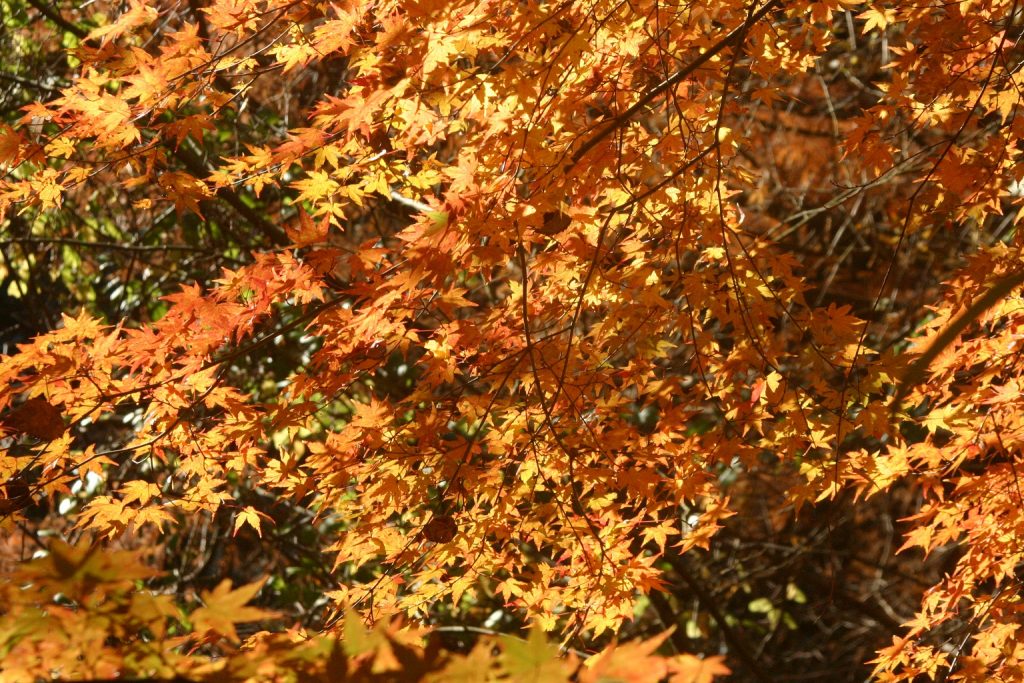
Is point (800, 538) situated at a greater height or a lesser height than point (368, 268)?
lesser

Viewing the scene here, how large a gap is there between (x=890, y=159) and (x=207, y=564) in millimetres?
4445


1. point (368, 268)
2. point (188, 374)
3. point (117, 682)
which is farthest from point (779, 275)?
point (117, 682)

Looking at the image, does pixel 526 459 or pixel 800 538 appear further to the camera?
pixel 800 538

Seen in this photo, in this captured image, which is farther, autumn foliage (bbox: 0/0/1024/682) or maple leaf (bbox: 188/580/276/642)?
autumn foliage (bbox: 0/0/1024/682)

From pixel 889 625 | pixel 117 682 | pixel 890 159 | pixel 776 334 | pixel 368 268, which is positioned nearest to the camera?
pixel 117 682

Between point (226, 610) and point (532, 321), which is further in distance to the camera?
point (532, 321)

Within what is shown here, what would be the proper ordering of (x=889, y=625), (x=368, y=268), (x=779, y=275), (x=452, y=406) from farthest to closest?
→ 1. (x=889, y=625)
2. (x=779, y=275)
3. (x=452, y=406)
4. (x=368, y=268)

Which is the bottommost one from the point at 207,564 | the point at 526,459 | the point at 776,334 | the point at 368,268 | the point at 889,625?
the point at 889,625

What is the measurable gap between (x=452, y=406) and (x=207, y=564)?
3.41 meters

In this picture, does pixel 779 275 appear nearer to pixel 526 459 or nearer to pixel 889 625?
pixel 526 459

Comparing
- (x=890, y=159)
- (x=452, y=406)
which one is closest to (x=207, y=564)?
(x=452, y=406)

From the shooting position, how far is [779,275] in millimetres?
2814

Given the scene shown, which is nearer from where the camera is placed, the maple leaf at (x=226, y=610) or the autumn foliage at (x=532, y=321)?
the maple leaf at (x=226, y=610)

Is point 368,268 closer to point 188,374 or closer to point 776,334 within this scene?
point 188,374
